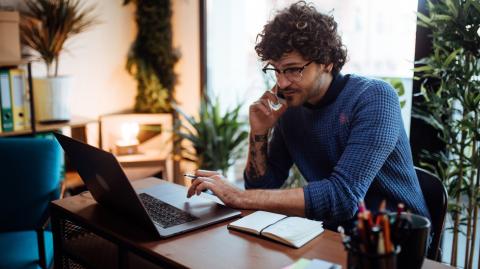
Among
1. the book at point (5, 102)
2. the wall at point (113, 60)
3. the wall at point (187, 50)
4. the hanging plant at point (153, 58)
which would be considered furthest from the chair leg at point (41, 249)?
the wall at point (187, 50)

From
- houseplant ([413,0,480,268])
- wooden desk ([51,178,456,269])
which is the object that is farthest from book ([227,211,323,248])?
houseplant ([413,0,480,268])

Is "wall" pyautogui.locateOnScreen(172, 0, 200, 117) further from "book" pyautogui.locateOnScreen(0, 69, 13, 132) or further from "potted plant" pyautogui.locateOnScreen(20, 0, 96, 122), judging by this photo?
"book" pyautogui.locateOnScreen(0, 69, 13, 132)

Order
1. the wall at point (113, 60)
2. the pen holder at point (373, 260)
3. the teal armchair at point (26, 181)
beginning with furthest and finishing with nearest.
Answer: the wall at point (113, 60) < the teal armchair at point (26, 181) < the pen holder at point (373, 260)

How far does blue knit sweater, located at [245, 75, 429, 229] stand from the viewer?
140 centimetres

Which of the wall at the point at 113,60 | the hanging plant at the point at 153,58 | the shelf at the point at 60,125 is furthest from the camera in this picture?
the hanging plant at the point at 153,58

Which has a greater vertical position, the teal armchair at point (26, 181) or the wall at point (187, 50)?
the wall at point (187, 50)

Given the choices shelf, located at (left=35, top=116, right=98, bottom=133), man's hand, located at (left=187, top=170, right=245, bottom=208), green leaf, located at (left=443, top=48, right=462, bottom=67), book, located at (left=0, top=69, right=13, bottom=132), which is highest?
green leaf, located at (left=443, top=48, right=462, bottom=67)

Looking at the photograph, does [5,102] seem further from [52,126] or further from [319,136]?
[319,136]

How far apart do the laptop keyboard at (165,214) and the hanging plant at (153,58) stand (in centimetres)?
227

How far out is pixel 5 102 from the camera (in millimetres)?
2680

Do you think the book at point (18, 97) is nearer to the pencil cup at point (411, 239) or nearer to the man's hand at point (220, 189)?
the man's hand at point (220, 189)

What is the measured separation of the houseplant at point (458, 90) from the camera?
→ 195 centimetres

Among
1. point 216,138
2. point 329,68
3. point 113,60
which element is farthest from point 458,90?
point 113,60

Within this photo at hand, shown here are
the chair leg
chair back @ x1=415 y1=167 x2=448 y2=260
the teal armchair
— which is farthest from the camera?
the teal armchair
